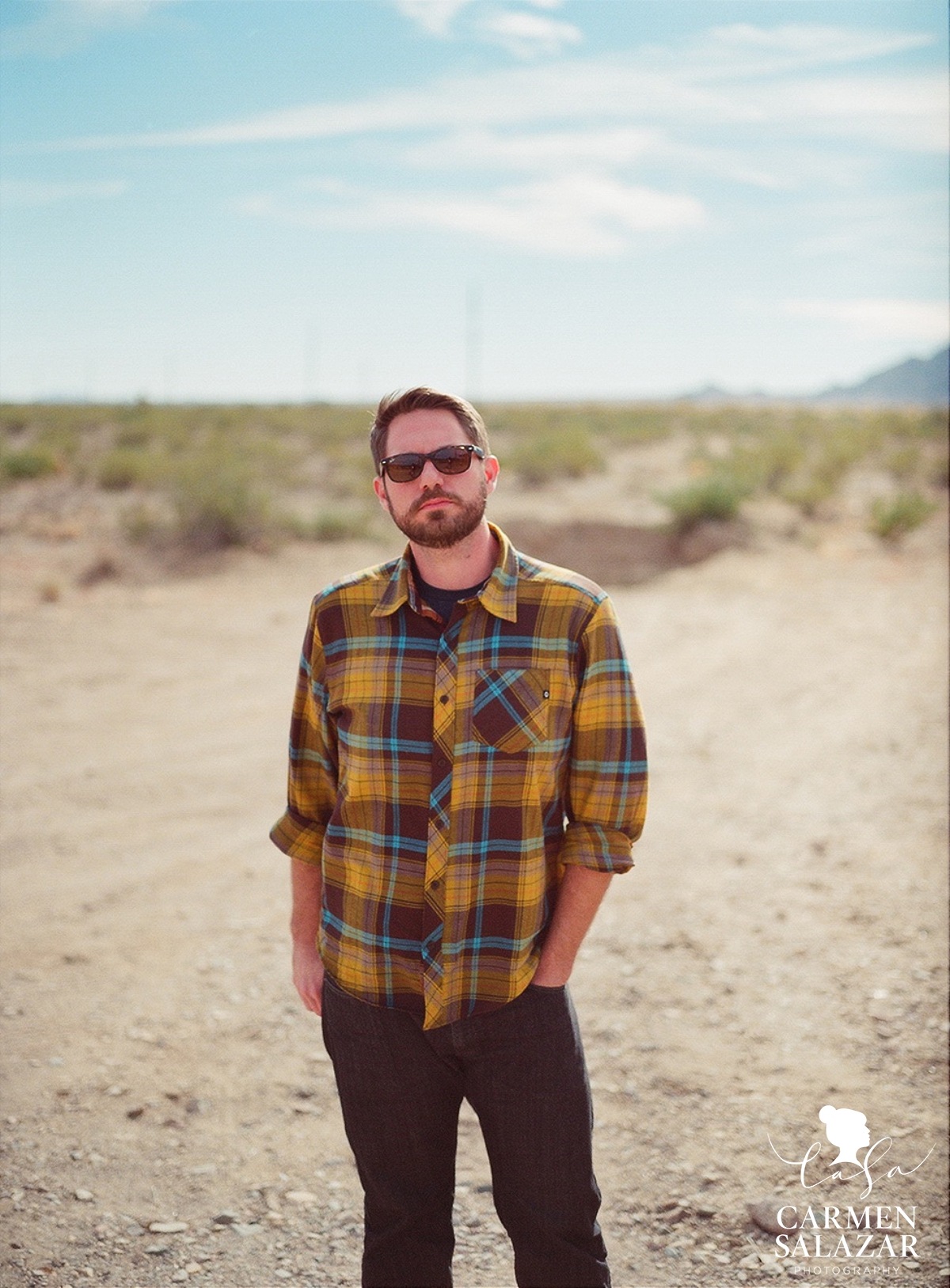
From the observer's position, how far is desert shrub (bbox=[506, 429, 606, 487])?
20.0 m

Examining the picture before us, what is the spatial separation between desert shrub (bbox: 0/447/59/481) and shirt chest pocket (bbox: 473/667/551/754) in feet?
54.6

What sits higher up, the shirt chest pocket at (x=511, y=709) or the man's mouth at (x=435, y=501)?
the man's mouth at (x=435, y=501)

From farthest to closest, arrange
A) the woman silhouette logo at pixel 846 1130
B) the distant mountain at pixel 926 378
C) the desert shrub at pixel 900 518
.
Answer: the desert shrub at pixel 900 518, the distant mountain at pixel 926 378, the woman silhouette logo at pixel 846 1130

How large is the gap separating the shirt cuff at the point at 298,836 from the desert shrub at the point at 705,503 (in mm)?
13194

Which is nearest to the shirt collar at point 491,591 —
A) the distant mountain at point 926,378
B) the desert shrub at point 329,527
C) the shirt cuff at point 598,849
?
the shirt cuff at point 598,849

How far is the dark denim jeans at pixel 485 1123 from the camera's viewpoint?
1845 mm

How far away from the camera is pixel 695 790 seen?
20.4 feet

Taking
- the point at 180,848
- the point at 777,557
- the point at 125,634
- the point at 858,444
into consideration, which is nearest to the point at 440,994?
the point at 180,848

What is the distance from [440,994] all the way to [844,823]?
4363 millimetres

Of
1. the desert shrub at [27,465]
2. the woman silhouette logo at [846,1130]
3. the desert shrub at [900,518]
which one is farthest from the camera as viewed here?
the desert shrub at [27,465]

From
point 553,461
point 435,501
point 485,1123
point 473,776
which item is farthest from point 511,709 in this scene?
point 553,461

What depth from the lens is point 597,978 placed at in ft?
13.4

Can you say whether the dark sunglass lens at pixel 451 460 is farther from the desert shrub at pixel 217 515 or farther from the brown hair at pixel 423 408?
the desert shrub at pixel 217 515

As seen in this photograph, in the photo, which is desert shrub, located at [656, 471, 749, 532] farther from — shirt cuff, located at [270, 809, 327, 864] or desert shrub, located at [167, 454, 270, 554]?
shirt cuff, located at [270, 809, 327, 864]
